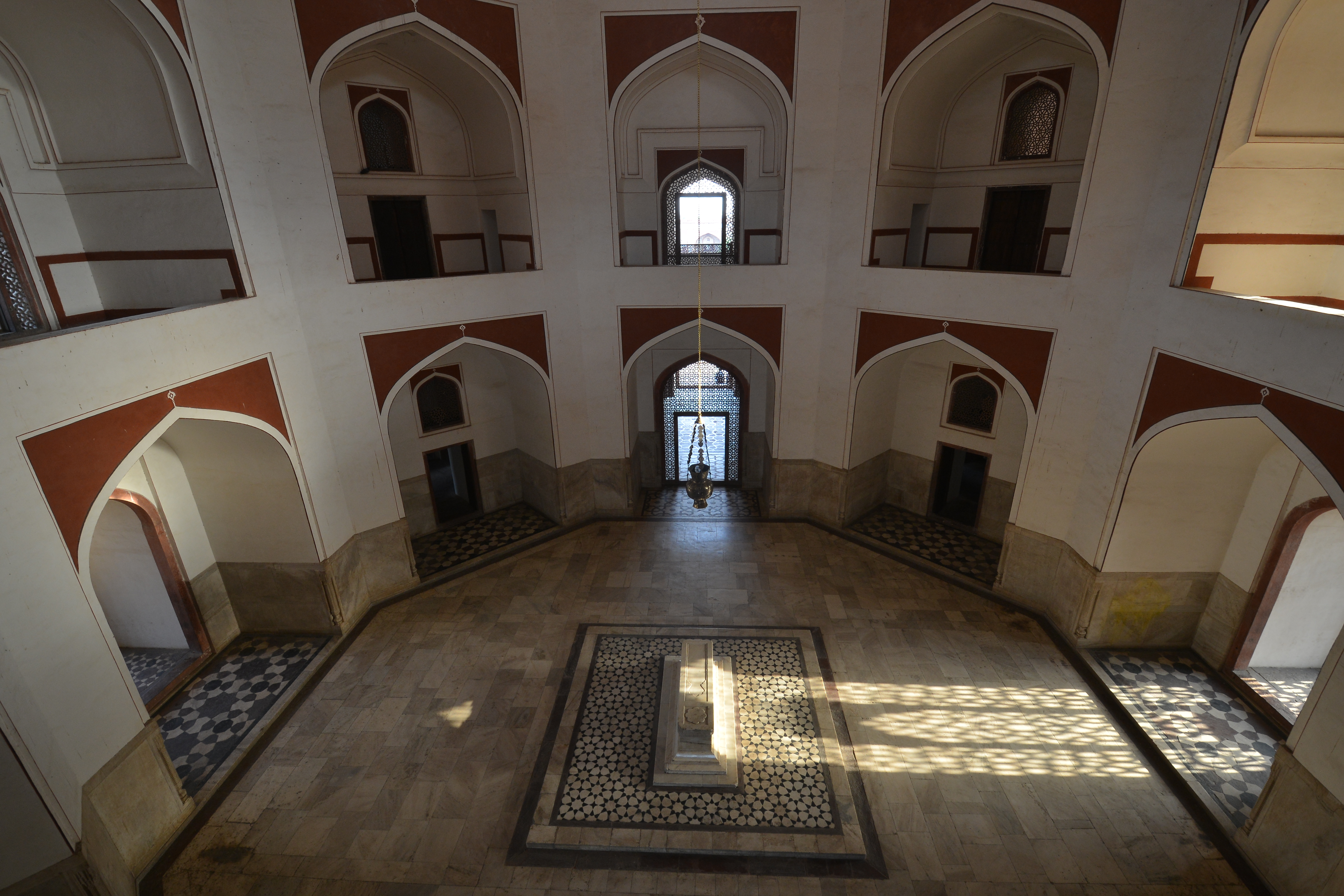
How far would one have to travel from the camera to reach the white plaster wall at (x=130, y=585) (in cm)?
581

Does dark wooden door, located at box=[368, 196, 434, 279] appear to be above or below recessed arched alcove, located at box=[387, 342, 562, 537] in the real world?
above

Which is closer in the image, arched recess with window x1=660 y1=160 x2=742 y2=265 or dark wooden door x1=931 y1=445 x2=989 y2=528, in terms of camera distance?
arched recess with window x1=660 y1=160 x2=742 y2=265

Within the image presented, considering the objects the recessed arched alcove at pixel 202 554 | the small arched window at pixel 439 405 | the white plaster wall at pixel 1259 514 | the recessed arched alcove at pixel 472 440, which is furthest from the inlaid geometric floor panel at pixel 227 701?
the white plaster wall at pixel 1259 514

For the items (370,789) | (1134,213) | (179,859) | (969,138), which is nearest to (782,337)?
(969,138)

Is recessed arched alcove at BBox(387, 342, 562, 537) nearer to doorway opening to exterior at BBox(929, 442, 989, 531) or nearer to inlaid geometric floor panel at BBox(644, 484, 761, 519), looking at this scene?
Answer: inlaid geometric floor panel at BBox(644, 484, 761, 519)

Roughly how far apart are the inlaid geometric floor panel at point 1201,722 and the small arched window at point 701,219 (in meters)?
6.16

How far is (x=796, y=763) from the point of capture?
493 centimetres

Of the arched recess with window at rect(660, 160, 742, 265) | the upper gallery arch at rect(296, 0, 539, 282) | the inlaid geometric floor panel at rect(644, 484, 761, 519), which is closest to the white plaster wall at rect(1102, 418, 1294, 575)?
the inlaid geometric floor panel at rect(644, 484, 761, 519)

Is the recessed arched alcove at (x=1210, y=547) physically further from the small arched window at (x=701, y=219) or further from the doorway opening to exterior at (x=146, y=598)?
the doorway opening to exterior at (x=146, y=598)

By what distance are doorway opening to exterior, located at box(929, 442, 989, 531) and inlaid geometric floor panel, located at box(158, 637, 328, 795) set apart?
7661mm

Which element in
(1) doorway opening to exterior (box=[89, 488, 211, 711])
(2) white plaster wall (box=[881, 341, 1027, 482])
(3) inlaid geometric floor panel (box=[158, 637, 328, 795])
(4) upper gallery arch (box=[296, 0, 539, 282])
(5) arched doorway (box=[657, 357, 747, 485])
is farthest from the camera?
(5) arched doorway (box=[657, 357, 747, 485])

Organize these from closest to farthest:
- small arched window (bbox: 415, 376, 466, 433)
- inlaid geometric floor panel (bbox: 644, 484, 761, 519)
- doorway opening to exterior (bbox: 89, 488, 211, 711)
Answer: doorway opening to exterior (bbox: 89, 488, 211, 711) → small arched window (bbox: 415, 376, 466, 433) → inlaid geometric floor panel (bbox: 644, 484, 761, 519)

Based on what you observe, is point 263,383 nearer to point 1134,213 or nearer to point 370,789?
point 370,789

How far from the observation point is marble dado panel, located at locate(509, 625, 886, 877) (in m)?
4.31
